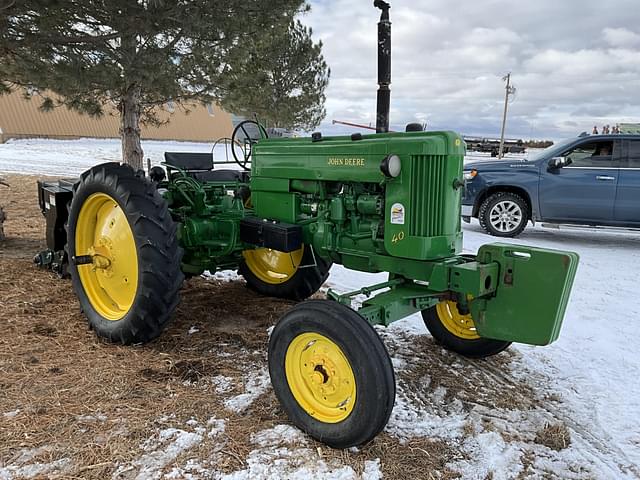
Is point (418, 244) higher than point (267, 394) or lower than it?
higher

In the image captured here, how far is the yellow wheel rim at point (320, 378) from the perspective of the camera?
2.57 meters

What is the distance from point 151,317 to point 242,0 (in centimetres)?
413

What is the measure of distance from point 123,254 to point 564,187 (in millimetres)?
6427

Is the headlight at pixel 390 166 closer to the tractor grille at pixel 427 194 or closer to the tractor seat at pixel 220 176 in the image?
the tractor grille at pixel 427 194

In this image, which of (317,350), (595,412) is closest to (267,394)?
(317,350)

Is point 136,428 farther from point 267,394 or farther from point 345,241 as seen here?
point 345,241

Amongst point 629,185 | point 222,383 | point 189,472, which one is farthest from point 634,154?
point 189,472

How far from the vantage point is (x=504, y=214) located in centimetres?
815

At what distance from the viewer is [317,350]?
2.67 metres

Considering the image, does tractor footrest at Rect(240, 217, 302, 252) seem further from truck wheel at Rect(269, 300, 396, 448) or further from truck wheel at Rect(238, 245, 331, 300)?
truck wheel at Rect(269, 300, 396, 448)

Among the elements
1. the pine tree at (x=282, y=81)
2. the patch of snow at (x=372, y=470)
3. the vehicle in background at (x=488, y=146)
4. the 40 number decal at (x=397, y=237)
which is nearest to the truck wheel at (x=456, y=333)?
the 40 number decal at (x=397, y=237)

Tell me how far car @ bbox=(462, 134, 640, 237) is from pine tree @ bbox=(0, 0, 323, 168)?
397cm

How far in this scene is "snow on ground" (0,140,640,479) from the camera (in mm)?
2430

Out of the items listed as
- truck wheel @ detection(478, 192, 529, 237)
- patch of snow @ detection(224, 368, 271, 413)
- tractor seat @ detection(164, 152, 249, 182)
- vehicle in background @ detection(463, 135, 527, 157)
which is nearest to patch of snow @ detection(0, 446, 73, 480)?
patch of snow @ detection(224, 368, 271, 413)
